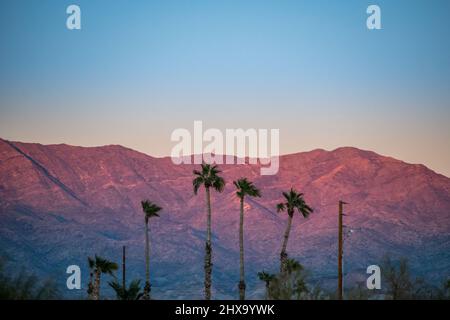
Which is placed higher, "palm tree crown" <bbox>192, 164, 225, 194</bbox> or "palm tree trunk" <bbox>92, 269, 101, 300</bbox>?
"palm tree crown" <bbox>192, 164, 225, 194</bbox>

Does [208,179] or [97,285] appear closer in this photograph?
[97,285]

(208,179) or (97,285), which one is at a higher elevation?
(208,179)

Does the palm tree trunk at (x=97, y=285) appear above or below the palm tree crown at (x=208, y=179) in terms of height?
below

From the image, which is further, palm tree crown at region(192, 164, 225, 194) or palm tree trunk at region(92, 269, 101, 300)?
palm tree crown at region(192, 164, 225, 194)

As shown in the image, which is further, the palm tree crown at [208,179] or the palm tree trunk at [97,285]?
the palm tree crown at [208,179]
